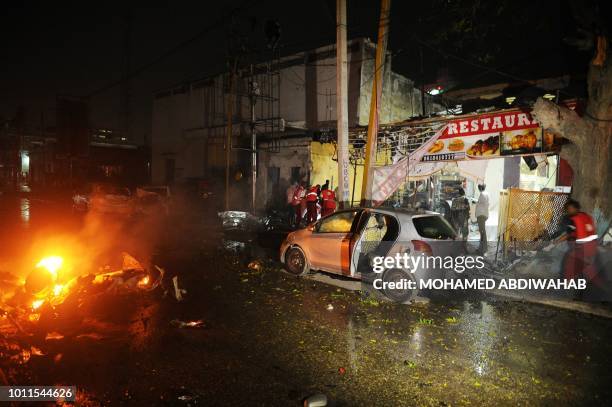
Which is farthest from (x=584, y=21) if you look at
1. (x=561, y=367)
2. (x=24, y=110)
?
(x=24, y=110)

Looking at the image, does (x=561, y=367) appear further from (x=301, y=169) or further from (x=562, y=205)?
(x=301, y=169)

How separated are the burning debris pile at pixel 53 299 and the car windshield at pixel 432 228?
507cm

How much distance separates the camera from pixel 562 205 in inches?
372

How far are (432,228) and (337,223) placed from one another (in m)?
2.17

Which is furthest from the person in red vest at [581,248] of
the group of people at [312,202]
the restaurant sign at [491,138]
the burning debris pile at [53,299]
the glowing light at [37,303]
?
the glowing light at [37,303]

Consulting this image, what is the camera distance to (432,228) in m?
7.20

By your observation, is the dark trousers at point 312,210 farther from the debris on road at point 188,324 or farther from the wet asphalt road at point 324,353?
the debris on road at point 188,324

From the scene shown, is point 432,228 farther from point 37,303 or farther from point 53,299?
point 37,303

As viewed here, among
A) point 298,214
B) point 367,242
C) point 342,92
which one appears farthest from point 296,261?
point 298,214

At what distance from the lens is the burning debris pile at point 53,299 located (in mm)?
5126

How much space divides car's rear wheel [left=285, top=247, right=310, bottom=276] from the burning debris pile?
294cm

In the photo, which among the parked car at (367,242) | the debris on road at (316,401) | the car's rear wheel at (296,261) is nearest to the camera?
the debris on road at (316,401)

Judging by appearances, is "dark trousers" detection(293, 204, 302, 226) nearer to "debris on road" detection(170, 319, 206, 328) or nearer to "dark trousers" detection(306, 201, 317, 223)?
"dark trousers" detection(306, 201, 317, 223)

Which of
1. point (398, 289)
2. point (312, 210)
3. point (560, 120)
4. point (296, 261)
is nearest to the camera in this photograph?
point (398, 289)
